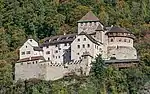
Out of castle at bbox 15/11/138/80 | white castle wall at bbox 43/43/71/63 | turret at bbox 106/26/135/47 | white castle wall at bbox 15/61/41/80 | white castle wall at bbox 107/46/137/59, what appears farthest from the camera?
turret at bbox 106/26/135/47

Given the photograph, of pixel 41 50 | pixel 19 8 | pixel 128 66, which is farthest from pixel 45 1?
pixel 128 66

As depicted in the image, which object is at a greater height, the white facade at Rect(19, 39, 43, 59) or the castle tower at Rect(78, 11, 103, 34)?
the castle tower at Rect(78, 11, 103, 34)

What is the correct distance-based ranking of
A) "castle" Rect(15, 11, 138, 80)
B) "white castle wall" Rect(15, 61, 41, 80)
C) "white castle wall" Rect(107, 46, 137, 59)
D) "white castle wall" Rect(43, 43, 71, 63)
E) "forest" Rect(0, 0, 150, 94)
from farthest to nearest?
"white castle wall" Rect(43, 43, 71, 63), "white castle wall" Rect(107, 46, 137, 59), "white castle wall" Rect(15, 61, 41, 80), "castle" Rect(15, 11, 138, 80), "forest" Rect(0, 0, 150, 94)

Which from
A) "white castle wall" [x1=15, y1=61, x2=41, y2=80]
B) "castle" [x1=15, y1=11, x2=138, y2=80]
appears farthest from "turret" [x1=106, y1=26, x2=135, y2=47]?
"white castle wall" [x1=15, y1=61, x2=41, y2=80]

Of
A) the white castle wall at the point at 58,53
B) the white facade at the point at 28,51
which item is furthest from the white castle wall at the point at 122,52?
the white facade at the point at 28,51

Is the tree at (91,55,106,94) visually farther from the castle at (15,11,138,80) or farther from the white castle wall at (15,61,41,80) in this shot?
the white castle wall at (15,61,41,80)

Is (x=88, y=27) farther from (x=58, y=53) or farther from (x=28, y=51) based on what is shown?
(x=28, y=51)

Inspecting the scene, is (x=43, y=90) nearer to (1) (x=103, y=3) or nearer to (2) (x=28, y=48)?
(2) (x=28, y=48)

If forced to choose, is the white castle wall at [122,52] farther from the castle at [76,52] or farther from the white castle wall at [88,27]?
the white castle wall at [88,27]
